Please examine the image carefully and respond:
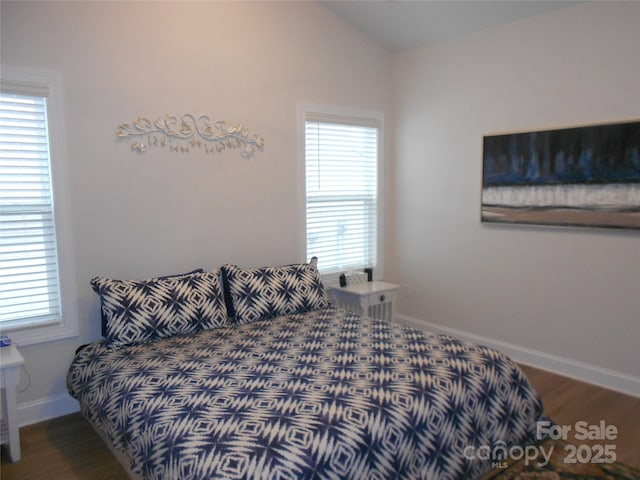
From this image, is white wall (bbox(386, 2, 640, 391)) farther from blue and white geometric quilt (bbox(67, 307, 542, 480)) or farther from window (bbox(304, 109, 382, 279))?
blue and white geometric quilt (bbox(67, 307, 542, 480))

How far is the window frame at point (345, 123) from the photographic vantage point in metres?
3.91

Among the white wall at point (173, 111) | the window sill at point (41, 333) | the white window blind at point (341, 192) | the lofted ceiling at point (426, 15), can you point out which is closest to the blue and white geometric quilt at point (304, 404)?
the window sill at point (41, 333)

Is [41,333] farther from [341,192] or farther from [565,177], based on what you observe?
[565,177]

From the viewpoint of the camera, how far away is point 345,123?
416 cm

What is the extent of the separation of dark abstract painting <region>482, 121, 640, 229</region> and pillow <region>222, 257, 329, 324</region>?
162 centimetres

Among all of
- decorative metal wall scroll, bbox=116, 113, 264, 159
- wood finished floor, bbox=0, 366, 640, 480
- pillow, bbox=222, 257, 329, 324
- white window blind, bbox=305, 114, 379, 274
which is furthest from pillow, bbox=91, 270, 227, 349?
white window blind, bbox=305, 114, 379, 274

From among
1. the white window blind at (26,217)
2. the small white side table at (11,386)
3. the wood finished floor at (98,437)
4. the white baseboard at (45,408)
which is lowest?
the wood finished floor at (98,437)

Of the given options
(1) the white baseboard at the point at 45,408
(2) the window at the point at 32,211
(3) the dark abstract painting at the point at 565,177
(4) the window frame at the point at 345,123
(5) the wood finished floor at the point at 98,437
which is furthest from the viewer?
(4) the window frame at the point at 345,123

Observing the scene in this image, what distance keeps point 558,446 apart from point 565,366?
1.10 m

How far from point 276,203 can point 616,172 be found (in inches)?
94.7

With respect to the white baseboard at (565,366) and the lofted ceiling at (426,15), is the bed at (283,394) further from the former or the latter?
the lofted ceiling at (426,15)

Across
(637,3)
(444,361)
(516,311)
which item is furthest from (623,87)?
(444,361)

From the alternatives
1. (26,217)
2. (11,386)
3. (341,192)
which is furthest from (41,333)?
(341,192)

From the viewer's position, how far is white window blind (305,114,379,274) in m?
4.05
